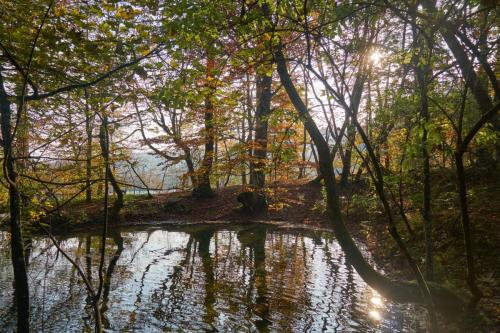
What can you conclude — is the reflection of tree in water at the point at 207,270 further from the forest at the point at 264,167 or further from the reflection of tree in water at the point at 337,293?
the reflection of tree in water at the point at 337,293

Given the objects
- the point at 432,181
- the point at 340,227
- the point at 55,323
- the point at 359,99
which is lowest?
the point at 55,323

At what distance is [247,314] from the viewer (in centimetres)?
636

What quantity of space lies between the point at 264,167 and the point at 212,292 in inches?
117

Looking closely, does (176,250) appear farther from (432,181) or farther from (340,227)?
(432,181)

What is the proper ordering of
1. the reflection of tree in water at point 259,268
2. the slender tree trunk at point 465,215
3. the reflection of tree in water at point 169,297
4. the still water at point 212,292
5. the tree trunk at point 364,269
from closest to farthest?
the slender tree trunk at point 465,215
the tree trunk at point 364,269
the still water at point 212,292
the reflection of tree in water at point 259,268
the reflection of tree in water at point 169,297

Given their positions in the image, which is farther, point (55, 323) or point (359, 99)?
point (359, 99)

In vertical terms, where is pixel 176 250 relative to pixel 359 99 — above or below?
below

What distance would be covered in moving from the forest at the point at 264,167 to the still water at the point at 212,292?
51mm

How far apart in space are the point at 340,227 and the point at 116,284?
5781 millimetres

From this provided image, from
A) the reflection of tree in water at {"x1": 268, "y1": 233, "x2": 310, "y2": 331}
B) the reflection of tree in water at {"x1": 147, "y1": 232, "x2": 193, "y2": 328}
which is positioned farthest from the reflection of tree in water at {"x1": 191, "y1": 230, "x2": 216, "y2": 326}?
the reflection of tree in water at {"x1": 268, "y1": 233, "x2": 310, "y2": 331}

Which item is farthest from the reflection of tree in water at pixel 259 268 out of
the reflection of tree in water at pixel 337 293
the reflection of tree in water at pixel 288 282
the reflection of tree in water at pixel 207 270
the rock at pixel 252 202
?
the rock at pixel 252 202

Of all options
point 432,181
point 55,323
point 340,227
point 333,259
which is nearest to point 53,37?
point 340,227

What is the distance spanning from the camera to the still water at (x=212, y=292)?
5949 mm

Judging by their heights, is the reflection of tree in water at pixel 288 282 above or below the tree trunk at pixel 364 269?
below
